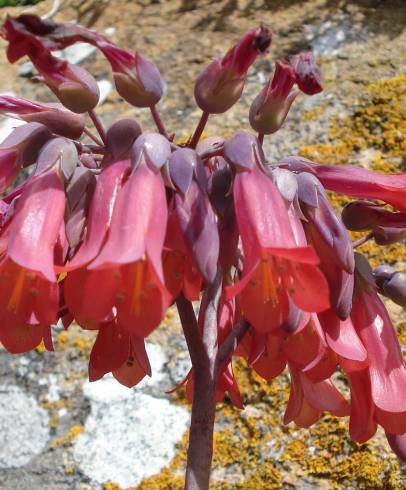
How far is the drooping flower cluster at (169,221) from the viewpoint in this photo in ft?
2.53

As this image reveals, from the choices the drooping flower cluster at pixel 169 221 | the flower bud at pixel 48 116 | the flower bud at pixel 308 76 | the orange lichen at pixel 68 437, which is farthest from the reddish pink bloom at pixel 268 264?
the orange lichen at pixel 68 437

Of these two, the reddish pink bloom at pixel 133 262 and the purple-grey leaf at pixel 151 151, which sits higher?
the purple-grey leaf at pixel 151 151

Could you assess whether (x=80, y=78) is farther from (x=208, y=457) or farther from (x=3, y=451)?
(x=3, y=451)

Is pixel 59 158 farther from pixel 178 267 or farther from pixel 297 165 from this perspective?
pixel 297 165

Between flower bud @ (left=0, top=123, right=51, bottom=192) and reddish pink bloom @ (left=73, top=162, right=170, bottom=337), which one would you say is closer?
reddish pink bloom @ (left=73, top=162, right=170, bottom=337)

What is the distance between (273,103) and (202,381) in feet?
1.19

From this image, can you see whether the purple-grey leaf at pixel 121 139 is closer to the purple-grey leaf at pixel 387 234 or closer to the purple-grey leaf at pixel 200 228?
the purple-grey leaf at pixel 200 228

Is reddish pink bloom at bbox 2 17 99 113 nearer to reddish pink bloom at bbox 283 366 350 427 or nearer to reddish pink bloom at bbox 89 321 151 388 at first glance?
reddish pink bloom at bbox 89 321 151 388

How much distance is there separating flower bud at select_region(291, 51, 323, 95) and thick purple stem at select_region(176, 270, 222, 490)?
275 millimetres

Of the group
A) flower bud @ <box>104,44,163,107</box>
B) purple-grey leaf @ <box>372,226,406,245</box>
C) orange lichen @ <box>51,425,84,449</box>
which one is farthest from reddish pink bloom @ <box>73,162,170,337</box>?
orange lichen @ <box>51,425,84,449</box>

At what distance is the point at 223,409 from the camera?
5.28ft

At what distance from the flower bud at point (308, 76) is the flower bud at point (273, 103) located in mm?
37

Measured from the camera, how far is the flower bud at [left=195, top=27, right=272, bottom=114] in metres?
0.81

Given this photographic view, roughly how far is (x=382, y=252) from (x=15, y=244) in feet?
3.69
